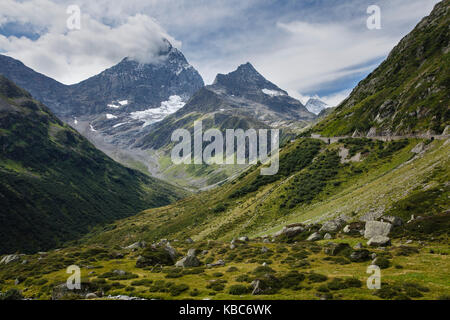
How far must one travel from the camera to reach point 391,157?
8800cm

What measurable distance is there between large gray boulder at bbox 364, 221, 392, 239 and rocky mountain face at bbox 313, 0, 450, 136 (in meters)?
55.8

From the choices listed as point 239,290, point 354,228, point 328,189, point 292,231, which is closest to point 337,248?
point 354,228

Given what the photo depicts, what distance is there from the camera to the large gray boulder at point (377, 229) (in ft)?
138

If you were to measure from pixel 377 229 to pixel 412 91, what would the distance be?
97.7 metres

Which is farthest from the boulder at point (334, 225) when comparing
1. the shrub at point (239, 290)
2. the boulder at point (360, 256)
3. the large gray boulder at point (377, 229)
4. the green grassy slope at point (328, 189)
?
the shrub at point (239, 290)

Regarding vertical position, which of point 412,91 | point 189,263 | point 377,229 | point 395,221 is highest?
point 412,91

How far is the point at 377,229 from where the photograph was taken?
43000 mm

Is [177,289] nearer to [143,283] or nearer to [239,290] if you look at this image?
Answer: [143,283]

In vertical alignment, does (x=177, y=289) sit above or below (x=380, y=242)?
below

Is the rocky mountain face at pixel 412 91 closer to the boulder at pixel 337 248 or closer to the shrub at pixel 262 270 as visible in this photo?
the boulder at pixel 337 248

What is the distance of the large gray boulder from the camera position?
42.1m
